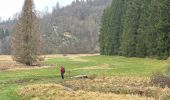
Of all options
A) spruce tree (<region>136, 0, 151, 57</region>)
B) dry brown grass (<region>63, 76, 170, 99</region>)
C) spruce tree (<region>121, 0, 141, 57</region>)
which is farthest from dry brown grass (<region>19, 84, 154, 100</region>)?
spruce tree (<region>121, 0, 141, 57</region>)

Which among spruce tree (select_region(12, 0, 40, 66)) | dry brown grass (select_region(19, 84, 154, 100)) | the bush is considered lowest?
dry brown grass (select_region(19, 84, 154, 100))

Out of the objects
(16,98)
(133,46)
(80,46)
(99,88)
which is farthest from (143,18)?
(80,46)

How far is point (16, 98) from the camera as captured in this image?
2900 centimetres

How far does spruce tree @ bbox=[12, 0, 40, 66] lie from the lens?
6638 centimetres

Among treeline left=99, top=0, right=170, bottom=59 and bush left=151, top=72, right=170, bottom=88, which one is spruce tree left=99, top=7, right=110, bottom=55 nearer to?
treeline left=99, top=0, right=170, bottom=59

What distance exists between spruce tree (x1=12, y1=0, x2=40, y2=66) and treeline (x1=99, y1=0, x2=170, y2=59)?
64.2ft

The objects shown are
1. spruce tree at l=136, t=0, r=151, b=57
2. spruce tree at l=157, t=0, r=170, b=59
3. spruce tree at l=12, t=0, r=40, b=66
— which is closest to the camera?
spruce tree at l=12, t=0, r=40, b=66

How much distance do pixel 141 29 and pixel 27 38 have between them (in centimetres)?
2213

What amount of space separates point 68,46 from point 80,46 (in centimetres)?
718

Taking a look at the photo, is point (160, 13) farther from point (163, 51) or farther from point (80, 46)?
point (80, 46)

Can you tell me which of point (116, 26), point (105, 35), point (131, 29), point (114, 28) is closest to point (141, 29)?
point (131, 29)

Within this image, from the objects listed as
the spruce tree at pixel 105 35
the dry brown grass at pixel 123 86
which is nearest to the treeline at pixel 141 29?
the spruce tree at pixel 105 35

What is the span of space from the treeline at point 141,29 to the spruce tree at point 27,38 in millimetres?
19575

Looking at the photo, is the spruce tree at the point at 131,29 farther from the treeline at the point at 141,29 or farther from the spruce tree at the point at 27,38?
the spruce tree at the point at 27,38
